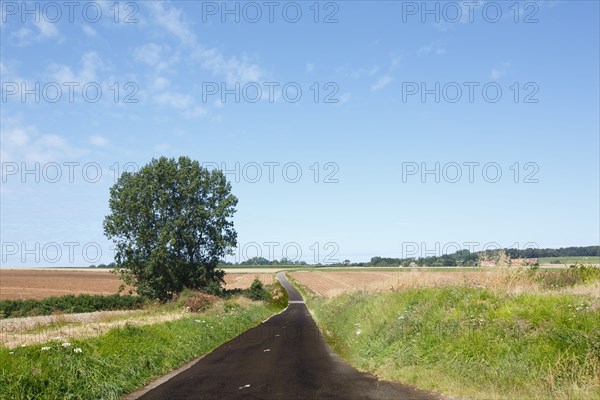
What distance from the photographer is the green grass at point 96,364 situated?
1100 centimetres

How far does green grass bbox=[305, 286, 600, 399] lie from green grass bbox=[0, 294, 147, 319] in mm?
37171

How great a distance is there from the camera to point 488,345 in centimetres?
1159

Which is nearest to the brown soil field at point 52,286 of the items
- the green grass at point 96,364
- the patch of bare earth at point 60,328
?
the patch of bare earth at point 60,328

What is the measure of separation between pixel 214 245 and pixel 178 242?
15.7 ft

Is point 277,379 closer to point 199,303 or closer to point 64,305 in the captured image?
point 199,303

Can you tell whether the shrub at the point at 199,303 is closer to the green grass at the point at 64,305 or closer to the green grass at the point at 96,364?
the green grass at the point at 64,305

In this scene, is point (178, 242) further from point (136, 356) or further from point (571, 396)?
point (571, 396)

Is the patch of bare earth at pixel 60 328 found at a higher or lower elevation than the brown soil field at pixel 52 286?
higher

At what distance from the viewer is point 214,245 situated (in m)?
56.8

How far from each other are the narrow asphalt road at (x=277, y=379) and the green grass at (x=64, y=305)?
32.0m

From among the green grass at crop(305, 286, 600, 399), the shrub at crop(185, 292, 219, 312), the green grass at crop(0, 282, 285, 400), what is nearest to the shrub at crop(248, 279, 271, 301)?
the shrub at crop(185, 292, 219, 312)

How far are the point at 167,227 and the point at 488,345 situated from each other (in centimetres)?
4412

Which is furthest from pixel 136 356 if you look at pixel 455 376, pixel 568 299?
pixel 568 299

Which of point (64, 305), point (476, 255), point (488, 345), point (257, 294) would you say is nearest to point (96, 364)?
point (488, 345)
